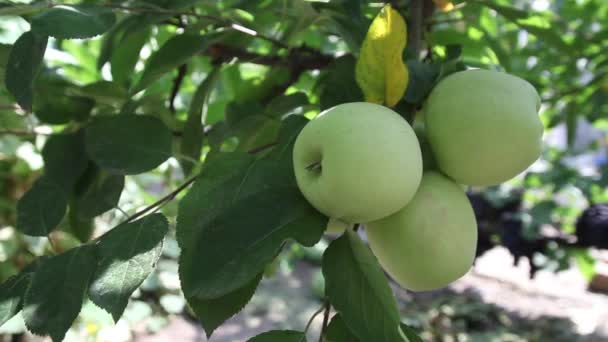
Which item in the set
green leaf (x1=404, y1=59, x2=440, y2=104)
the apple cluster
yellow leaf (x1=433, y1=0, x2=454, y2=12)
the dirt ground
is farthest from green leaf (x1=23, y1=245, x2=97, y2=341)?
the dirt ground

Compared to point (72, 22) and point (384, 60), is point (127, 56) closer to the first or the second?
point (72, 22)

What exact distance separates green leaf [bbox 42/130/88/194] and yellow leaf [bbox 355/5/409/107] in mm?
416

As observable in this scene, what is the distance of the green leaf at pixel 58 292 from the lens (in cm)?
49

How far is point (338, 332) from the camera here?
0.52 m

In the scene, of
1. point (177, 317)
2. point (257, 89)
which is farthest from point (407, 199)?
point (177, 317)

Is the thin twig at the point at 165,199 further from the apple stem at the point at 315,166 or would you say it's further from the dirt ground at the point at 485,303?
the dirt ground at the point at 485,303

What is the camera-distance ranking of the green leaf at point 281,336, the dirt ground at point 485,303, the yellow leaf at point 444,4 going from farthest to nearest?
1. the dirt ground at point 485,303
2. the yellow leaf at point 444,4
3. the green leaf at point 281,336

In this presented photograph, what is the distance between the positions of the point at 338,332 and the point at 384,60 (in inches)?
9.8

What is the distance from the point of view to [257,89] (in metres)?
0.93

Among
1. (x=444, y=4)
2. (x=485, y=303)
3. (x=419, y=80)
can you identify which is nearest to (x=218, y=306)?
(x=419, y=80)

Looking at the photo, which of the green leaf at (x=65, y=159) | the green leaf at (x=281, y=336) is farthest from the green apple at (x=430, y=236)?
the green leaf at (x=65, y=159)

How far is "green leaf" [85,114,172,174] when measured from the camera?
63 centimetres

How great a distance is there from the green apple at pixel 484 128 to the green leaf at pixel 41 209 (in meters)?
0.42

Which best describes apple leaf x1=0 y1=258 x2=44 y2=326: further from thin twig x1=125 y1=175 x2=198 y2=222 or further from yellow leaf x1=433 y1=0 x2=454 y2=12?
yellow leaf x1=433 y1=0 x2=454 y2=12
